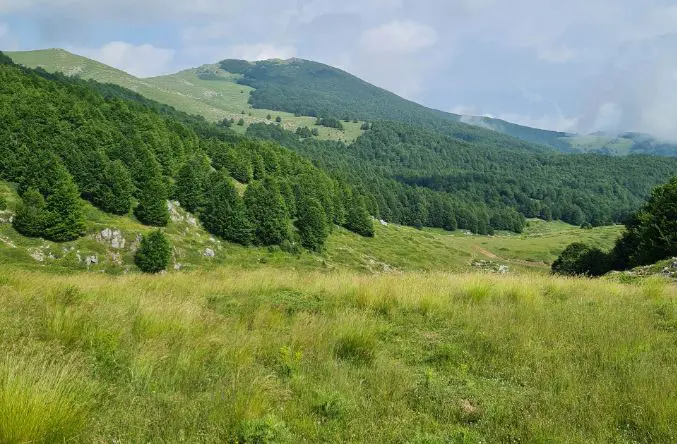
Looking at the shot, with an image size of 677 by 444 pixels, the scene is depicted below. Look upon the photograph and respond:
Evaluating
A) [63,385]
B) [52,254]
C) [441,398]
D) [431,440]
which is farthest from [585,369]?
[52,254]

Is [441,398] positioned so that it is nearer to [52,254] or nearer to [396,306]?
[396,306]

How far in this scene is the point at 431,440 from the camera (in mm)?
4805

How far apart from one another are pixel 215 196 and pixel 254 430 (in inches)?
3346

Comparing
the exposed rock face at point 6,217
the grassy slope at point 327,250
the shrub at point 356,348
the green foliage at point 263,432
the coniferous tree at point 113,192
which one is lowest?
the grassy slope at point 327,250

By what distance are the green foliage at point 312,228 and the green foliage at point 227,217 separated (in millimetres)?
14022

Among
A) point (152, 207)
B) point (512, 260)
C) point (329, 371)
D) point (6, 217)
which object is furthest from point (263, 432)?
point (512, 260)

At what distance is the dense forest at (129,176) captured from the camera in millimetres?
62594

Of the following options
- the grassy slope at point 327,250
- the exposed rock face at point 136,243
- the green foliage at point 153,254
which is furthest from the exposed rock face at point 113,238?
the green foliage at point 153,254

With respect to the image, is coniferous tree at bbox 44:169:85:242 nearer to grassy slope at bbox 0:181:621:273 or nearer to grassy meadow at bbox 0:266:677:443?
grassy slope at bbox 0:181:621:273

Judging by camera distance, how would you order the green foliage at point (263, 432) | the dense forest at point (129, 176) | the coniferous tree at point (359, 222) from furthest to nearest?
the coniferous tree at point (359, 222), the dense forest at point (129, 176), the green foliage at point (263, 432)

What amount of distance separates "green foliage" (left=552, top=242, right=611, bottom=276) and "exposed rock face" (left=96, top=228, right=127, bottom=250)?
62.8 meters

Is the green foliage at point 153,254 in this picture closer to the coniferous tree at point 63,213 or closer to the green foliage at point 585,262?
the coniferous tree at point 63,213

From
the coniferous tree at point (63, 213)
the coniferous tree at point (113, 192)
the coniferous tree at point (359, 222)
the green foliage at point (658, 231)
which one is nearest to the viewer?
the green foliage at point (658, 231)

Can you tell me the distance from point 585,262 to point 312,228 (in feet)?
173
